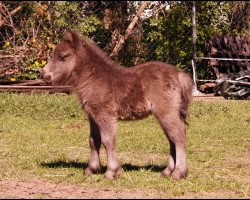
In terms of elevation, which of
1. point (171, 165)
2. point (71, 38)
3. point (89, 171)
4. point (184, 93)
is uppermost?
point (71, 38)

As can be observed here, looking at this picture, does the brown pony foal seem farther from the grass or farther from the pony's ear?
the grass

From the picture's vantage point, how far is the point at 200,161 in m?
9.29

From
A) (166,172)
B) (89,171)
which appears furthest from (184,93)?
(89,171)

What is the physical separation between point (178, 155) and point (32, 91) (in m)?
11.5

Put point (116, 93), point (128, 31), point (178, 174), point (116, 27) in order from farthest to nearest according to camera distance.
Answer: point (116, 27) → point (128, 31) → point (116, 93) → point (178, 174)

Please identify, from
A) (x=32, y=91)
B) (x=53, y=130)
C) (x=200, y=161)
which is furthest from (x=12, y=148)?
(x=32, y=91)

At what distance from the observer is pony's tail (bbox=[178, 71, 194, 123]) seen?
8.18 meters

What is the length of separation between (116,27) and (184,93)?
43.8 feet

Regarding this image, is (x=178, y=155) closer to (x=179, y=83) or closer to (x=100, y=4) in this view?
(x=179, y=83)

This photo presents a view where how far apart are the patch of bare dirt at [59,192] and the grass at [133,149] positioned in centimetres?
20

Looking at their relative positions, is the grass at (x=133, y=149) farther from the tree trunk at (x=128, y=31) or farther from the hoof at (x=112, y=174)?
the tree trunk at (x=128, y=31)

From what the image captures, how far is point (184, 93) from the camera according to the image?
8.20 meters

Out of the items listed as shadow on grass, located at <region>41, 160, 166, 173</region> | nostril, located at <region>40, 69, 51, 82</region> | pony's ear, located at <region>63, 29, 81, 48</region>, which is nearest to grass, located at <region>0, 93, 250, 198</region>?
shadow on grass, located at <region>41, 160, 166, 173</region>

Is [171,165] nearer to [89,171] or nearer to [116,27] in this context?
[89,171]
